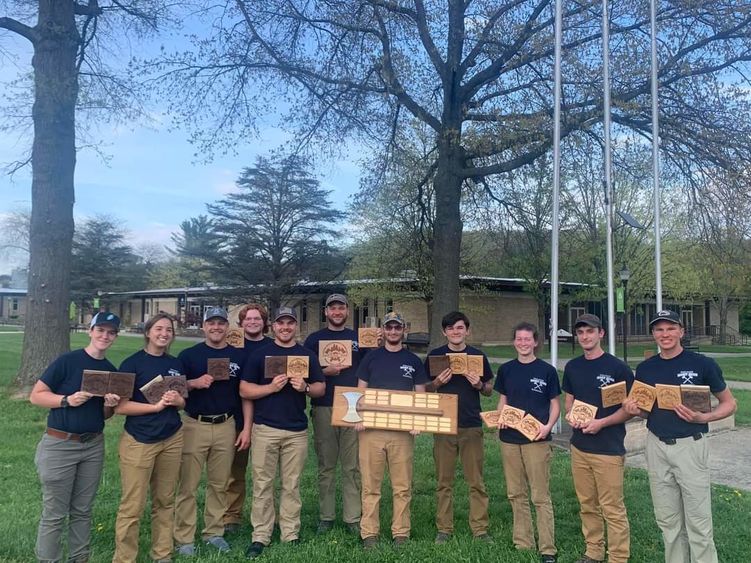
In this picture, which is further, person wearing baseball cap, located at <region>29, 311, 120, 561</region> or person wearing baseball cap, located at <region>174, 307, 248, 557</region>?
person wearing baseball cap, located at <region>174, 307, 248, 557</region>

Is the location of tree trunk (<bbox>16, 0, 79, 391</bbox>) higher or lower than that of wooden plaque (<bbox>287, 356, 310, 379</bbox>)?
higher

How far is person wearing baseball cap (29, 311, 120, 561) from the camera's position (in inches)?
170

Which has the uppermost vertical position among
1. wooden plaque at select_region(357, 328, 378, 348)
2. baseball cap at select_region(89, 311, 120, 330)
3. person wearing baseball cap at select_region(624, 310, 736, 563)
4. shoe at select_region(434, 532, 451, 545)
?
baseball cap at select_region(89, 311, 120, 330)

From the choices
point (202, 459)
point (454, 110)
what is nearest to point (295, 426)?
point (202, 459)

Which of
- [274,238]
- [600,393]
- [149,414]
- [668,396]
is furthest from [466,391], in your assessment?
[274,238]

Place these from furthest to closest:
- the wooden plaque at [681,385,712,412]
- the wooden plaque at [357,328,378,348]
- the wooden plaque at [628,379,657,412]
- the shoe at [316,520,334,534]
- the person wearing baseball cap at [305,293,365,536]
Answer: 1. the wooden plaque at [357,328,378,348]
2. the person wearing baseball cap at [305,293,365,536]
3. the shoe at [316,520,334,534]
4. the wooden plaque at [628,379,657,412]
5. the wooden plaque at [681,385,712,412]

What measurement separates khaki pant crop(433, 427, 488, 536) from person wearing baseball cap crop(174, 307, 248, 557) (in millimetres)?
1843

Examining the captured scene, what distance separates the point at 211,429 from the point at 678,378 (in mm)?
3917

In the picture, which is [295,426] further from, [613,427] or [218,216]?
[218,216]

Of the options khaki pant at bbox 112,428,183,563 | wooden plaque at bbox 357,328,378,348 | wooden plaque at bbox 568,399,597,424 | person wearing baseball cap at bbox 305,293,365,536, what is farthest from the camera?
wooden plaque at bbox 357,328,378,348

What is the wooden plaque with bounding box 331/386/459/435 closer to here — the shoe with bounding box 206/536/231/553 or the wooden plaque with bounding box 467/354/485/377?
the wooden plaque with bounding box 467/354/485/377

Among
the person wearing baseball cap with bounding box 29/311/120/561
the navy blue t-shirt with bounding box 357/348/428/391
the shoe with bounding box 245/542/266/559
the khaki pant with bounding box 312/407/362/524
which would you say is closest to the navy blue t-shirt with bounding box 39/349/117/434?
the person wearing baseball cap with bounding box 29/311/120/561

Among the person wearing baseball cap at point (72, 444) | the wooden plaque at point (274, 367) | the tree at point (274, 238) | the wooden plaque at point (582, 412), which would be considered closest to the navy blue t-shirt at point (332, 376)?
the wooden plaque at point (274, 367)

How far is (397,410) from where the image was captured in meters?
5.07
